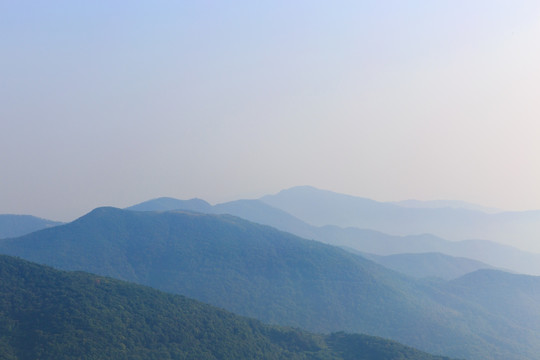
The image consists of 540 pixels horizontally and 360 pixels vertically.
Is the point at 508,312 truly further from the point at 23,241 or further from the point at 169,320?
the point at 23,241

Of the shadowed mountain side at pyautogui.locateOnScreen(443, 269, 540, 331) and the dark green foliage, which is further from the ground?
the shadowed mountain side at pyautogui.locateOnScreen(443, 269, 540, 331)

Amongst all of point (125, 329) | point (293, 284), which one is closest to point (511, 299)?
point (293, 284)

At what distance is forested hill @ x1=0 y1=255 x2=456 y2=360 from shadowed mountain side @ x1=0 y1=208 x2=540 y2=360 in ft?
137

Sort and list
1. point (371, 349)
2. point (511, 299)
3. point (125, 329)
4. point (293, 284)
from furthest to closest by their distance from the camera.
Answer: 1. point (511, 299)
2. point (293, 284)
3. point (371, 349)
4. point (125, 329)

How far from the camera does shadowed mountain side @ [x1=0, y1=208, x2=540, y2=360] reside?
149 meters

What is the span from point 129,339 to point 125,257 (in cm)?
10606

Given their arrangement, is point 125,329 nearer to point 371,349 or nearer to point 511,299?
point 371,349

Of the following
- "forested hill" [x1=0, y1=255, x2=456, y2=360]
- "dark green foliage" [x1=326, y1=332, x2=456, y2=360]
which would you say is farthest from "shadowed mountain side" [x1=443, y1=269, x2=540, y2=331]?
"forested hill" [x1=0, y1=255, x2=456, y2=360]

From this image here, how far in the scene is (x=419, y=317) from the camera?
156500 millimetres

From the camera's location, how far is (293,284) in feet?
567

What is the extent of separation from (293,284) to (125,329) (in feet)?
310

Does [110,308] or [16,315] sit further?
[110,308]

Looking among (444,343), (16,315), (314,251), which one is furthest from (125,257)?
(444,343)

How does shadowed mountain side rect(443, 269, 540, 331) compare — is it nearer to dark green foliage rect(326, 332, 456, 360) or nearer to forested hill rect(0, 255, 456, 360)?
dark green foliage rect(326, 332, 456, 360)
